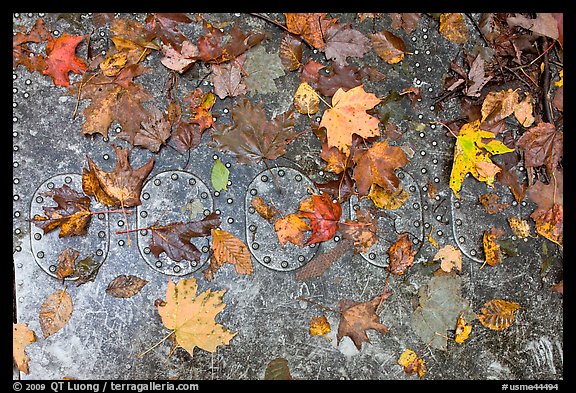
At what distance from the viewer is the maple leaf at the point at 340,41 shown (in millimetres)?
2154

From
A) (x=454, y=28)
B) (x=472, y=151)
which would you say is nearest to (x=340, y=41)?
(x=454, y=28)

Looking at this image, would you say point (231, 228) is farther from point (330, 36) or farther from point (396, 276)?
point (330, 36)

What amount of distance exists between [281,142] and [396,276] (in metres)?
0.80

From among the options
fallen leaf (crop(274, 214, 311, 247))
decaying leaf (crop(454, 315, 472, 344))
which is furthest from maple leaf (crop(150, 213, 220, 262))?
decaying leaf (crop(454, 315, 472, 344))

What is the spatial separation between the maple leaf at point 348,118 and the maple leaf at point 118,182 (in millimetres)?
809

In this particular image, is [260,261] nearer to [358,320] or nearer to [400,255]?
[358,320]

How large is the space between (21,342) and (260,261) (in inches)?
43.2

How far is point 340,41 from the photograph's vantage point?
2158mm

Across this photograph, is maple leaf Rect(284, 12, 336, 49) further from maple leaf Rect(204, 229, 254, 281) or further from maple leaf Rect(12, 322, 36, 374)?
maple leaf Rect(12, 322, 36, 374)

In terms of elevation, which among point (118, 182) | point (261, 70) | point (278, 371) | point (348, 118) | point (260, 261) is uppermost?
point (261, 70)

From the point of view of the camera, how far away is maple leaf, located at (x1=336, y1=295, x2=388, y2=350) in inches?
84.6

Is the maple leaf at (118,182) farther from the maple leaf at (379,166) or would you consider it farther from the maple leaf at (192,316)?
the maple leaf at (379,166)

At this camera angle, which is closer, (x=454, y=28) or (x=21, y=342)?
(x=21, y=342)
